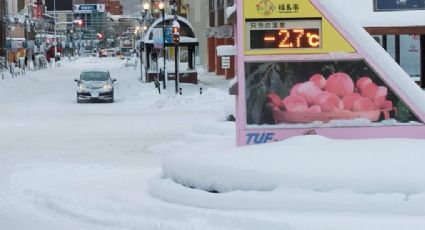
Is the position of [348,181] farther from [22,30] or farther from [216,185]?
[22,30]

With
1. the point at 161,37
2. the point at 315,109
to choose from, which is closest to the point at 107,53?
the point at 161,37

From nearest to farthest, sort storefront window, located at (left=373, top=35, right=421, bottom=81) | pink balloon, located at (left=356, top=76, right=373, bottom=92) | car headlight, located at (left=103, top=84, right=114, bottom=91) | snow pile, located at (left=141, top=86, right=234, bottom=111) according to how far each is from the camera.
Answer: pink balloon, located at (left=356, top=76, right=373, bottom=92)
snow pile, located at (left=141, top=86, right=234, bottom=111)
car headlight, located at (left=103, top=84, right=114, bottom=91)
storefront window, located at (left=373, top=35, right=421, bottom=81)

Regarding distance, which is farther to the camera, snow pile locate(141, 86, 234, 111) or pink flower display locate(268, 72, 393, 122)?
snow pile locate(141, 86, 234, 111)

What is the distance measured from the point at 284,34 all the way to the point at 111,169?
5.54 metres

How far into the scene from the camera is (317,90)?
12758 mm

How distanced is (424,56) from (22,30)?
89.2 meters

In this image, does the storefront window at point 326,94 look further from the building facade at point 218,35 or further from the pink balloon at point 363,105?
the building facade at point 218,35

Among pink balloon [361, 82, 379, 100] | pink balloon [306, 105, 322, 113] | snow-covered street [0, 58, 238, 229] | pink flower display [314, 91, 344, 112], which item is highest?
pink balloon [361, 82, 379, 100]

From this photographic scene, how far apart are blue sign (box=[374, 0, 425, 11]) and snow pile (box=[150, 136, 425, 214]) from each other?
18.0 metres

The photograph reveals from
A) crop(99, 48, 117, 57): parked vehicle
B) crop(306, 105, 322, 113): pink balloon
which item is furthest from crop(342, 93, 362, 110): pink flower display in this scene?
crop(99, 48, 117, 57): parked vehicle

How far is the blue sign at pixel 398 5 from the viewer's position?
95.4ft

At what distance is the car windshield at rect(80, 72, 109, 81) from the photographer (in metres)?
41.0

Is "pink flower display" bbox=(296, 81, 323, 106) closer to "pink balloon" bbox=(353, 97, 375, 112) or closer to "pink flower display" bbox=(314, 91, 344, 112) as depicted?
"pink flower display" bbox=(314, 91, 344, 112)

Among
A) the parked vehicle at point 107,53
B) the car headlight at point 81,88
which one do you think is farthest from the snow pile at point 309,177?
the parked vehicle at point 107,53
